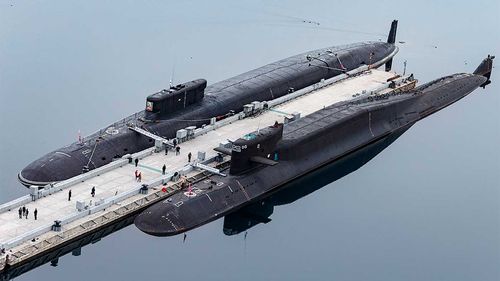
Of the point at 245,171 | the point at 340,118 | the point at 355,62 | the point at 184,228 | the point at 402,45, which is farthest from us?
the point at 402,45

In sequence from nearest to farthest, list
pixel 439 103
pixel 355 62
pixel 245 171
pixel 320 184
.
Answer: pixel 245 171 < pixel 320 184 < pixel 439 103 < pixel 355 62

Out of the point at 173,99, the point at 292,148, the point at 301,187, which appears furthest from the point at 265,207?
the point at 173,99

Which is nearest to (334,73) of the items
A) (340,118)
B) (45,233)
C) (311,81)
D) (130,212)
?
(311,81)

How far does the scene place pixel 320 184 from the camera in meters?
58.8

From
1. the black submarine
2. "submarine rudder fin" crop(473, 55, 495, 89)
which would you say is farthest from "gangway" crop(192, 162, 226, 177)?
"submarine rudder fin" crop(473, 55, 495, 89)

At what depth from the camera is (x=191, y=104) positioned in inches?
2520

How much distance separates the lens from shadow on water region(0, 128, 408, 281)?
153ft

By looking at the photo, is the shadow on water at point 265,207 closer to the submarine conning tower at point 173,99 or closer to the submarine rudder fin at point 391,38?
the submarine conning tower at point 173,99

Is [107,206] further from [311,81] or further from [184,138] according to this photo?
[311,81]

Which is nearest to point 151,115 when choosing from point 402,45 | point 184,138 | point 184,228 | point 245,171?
point 184,138

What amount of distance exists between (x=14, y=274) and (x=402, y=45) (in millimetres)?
55524

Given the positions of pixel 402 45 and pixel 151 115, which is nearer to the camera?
pixel 151 115

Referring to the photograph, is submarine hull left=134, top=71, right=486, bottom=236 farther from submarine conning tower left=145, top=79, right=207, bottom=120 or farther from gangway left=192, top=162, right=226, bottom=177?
submarine conning tower left=145, top=79, right=207, bottom=120

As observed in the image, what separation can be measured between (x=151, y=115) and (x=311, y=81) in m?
18.5
